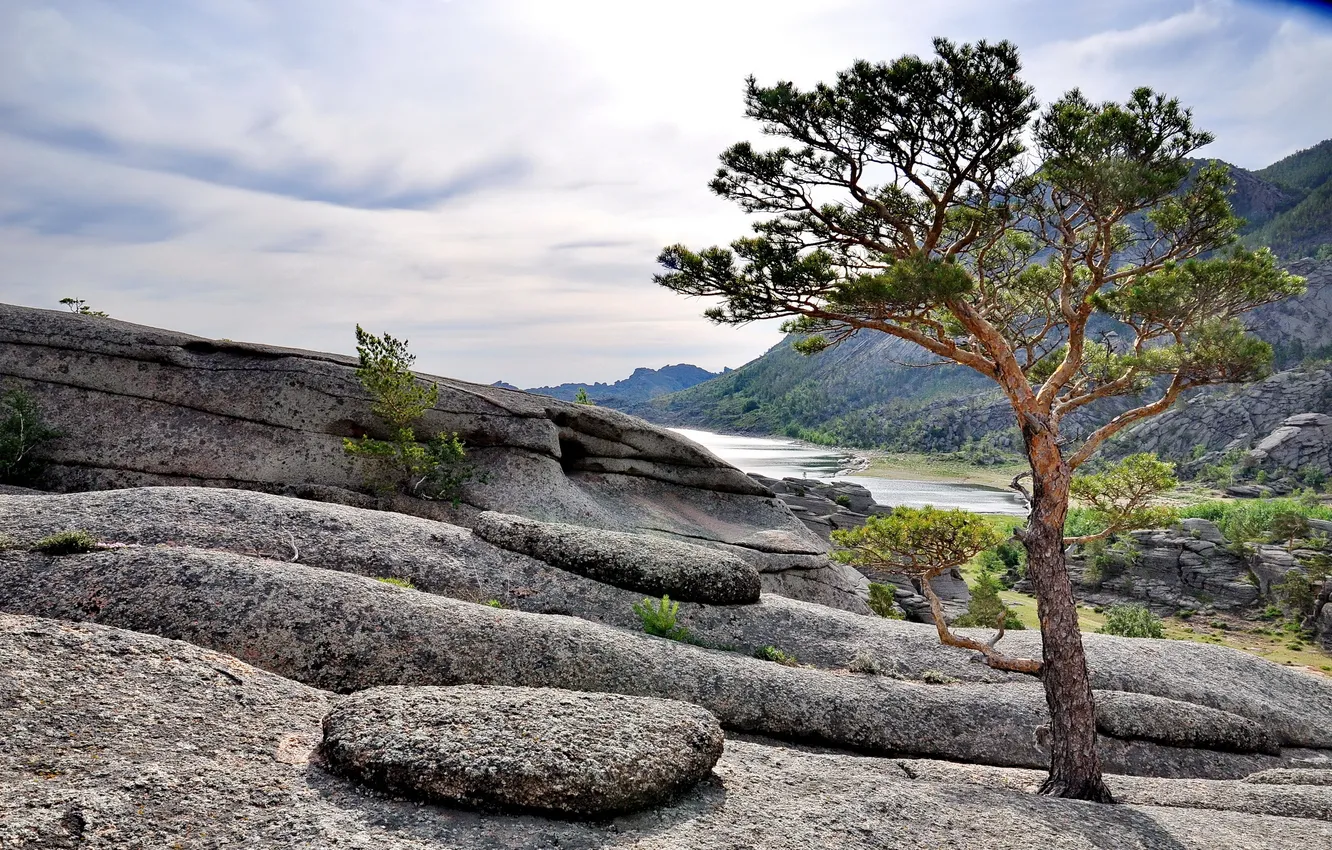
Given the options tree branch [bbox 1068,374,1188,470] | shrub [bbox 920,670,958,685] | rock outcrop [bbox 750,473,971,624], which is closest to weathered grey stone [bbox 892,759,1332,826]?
shrub [bbox 920,670,958,685]

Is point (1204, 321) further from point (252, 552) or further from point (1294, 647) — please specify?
point (1294, 647)

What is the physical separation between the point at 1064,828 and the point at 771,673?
6.45 metres

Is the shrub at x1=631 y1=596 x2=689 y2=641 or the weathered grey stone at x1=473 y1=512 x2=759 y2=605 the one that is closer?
the shrub at x1=631 y1=596 x2=689 y2=641

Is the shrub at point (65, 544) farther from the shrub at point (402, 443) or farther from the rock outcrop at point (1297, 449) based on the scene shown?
the rock outcrop at point (1297, 449)

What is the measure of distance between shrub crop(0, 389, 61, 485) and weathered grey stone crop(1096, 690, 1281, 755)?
3491cm

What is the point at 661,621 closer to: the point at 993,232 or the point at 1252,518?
the point at 993,232

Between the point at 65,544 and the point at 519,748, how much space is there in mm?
11687

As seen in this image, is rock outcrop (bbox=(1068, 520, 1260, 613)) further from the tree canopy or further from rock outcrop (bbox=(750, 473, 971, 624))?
the tree canopy

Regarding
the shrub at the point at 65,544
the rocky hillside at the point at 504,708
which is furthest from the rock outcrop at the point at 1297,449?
the shrub at the point at 65,544

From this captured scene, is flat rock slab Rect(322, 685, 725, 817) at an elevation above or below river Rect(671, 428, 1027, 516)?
above

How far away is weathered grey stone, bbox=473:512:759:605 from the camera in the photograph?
19.8 meters

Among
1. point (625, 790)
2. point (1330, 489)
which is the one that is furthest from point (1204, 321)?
point (1330, 489)

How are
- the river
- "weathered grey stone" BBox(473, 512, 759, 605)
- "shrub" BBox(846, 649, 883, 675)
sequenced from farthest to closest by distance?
1. the river
2. "weathered grey stone" BBox(473, 512, 759, 605)
3. "shrub" BBox(846, 649, 883, 675)

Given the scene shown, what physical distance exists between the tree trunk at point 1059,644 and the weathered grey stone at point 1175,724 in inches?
171
